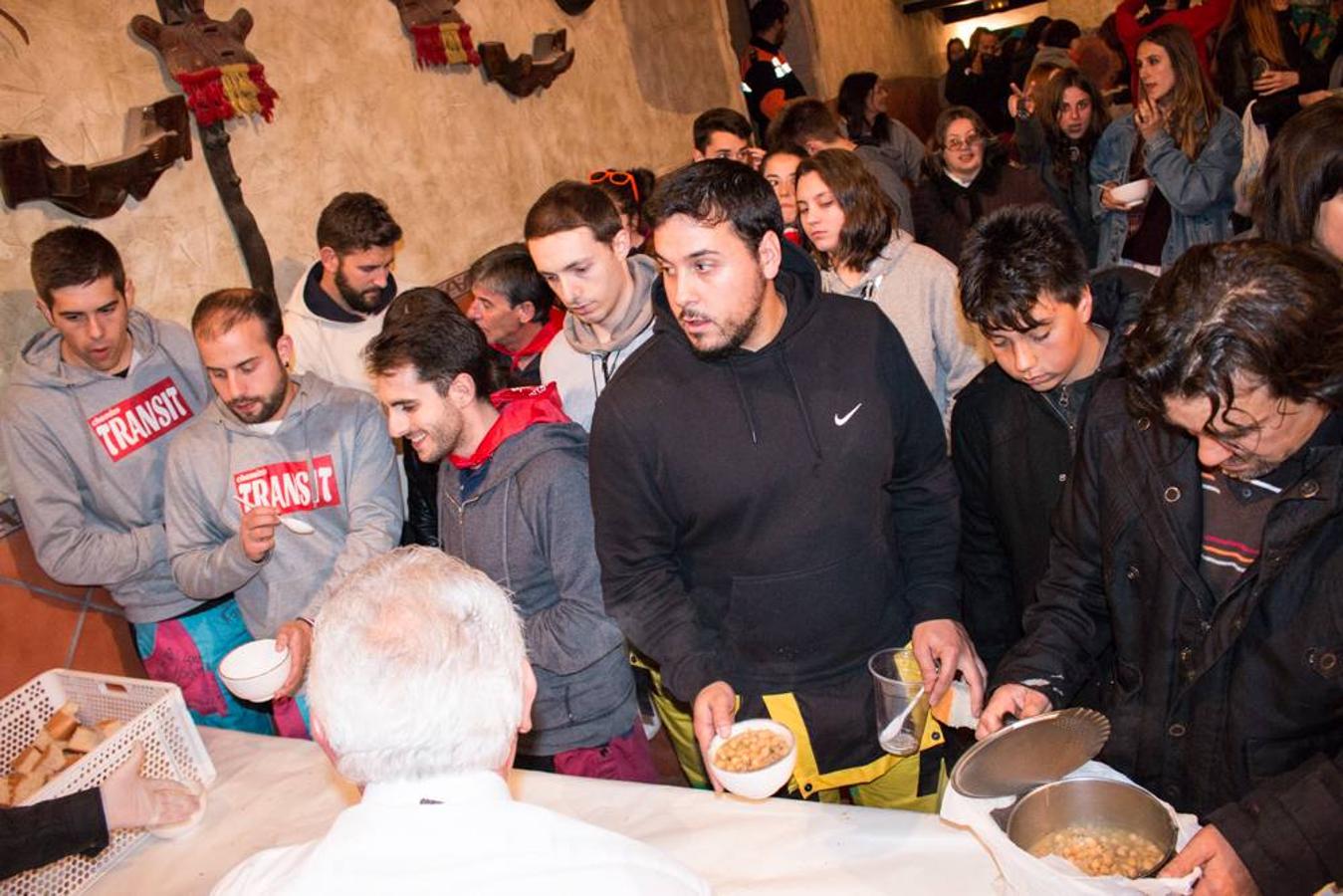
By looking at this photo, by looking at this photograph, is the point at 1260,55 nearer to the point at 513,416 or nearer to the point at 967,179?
the point at 967,179

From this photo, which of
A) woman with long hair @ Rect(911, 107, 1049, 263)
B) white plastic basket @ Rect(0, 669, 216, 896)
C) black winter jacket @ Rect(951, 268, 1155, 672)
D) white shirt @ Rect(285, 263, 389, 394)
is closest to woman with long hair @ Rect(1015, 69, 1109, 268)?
woman with long hair @ Rect(911, 107, 1049, 263)

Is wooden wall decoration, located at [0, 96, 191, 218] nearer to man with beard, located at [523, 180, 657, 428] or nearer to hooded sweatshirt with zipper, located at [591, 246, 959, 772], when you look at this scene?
man with beard, located at [523, 180, 657, 428]

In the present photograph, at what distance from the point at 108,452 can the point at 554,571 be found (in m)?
1.60

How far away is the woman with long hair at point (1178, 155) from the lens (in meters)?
3.79

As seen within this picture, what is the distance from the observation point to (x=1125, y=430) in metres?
1.64

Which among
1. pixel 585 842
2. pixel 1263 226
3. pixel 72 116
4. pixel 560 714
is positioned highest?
pixel 72 116

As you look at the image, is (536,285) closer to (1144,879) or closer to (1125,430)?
(1125,430)

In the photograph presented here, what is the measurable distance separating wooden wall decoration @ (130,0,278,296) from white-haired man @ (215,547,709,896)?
278 cm

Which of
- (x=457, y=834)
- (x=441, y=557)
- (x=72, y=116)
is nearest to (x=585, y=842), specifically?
(x=457, y=834)

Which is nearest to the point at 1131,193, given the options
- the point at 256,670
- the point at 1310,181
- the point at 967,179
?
the point at 967,179

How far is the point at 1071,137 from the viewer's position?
15.6 feet

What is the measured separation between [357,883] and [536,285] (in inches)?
99.6

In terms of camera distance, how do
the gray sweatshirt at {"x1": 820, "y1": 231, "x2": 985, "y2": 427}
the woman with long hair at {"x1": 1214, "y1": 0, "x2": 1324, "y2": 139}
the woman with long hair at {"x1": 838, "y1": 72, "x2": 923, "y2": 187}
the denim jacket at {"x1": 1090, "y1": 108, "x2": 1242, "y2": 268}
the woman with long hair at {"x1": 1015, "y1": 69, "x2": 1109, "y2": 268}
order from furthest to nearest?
the woman with long hair at {"x1": 838, "y1": 72, "x2": 923, "y2": 187} < the woman with long hair at {"x1": 1015, "y1": 69, "x2": 1109, "y2": 268} < the woman with long hair at {"x1": 1214, "y1": 0, "x2": 1324, "y2": 139} < the denim jacket at {"x1": 1090, "y1": 108, "x2": 1242, "y2": 268} < the gray sweatshirt at {"x1": 820, "y1": 231, "x2": 985, "y2": 427}

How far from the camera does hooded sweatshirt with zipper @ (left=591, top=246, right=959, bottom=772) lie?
200 cm
